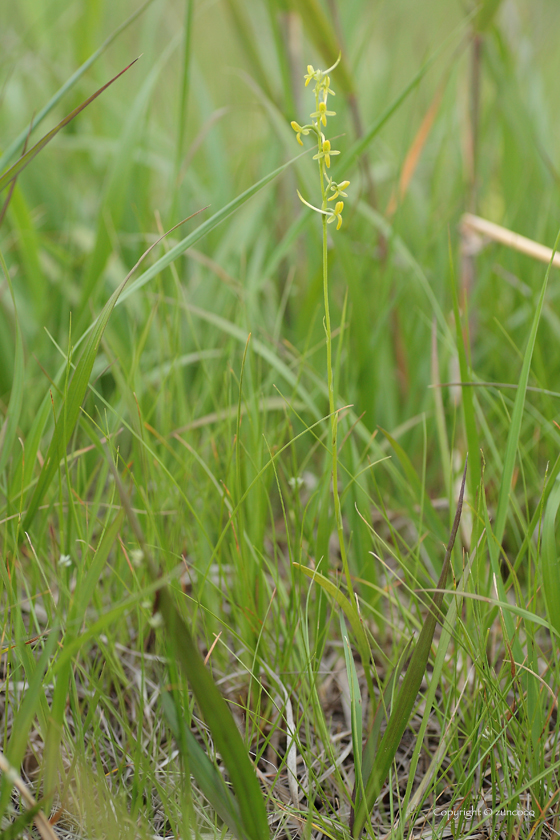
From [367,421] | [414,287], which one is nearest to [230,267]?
[414,287]

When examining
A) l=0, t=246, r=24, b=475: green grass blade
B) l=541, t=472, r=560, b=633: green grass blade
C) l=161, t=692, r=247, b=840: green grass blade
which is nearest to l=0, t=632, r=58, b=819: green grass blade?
l=161, t=692, r=247, b=840: green grass blade

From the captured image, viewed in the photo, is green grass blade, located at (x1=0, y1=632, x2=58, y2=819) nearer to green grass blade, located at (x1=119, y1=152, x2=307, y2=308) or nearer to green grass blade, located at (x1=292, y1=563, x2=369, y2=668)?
green grass blade, located at (x1=292, y1=563, x2=369, y2=668)

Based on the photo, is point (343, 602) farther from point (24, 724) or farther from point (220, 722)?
point (24, 724)

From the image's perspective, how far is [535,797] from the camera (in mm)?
514

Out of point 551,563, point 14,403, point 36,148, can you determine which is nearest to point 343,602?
point 551,563

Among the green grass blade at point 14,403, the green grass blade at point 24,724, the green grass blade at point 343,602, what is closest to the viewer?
the green grass blade at point 24,724

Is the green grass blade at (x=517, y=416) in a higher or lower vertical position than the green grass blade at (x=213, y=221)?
lower

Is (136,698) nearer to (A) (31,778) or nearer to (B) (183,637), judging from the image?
(A) (31,778)

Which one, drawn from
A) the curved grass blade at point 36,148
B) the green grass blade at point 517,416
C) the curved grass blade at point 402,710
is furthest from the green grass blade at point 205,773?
the curved grass blade at point 36,148

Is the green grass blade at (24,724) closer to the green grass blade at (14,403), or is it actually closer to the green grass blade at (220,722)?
the green grass blade at (220,722)

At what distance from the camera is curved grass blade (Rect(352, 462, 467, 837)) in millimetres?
483

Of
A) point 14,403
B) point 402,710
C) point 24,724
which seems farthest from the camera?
point 14,403

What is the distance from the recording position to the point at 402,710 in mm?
497

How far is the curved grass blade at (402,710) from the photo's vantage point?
48 centimetres
